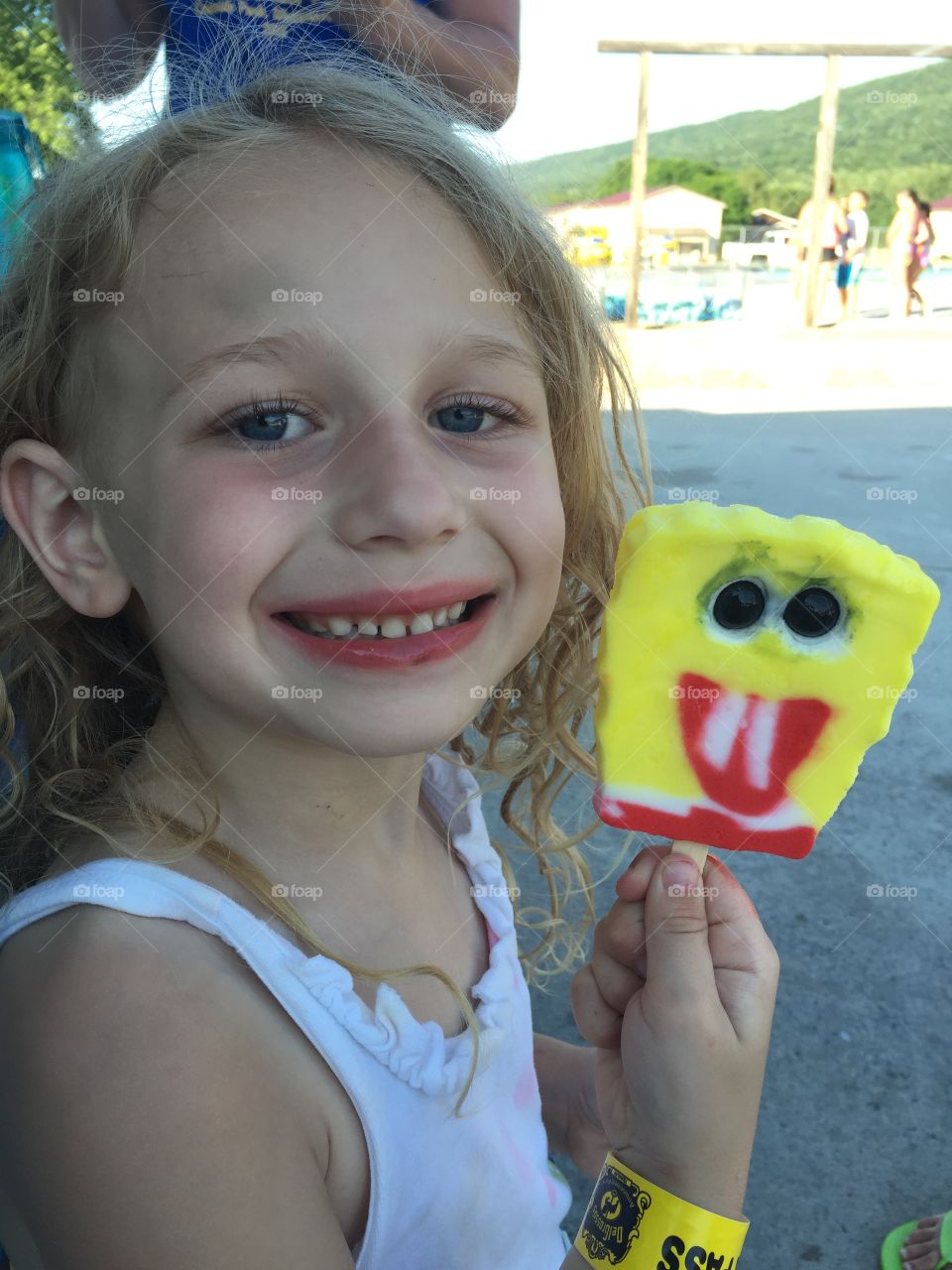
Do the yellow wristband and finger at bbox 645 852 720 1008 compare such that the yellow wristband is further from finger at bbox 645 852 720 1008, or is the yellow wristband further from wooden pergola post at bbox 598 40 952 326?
wooden pergola post at bbox 598 40 952 326

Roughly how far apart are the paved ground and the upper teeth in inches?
42.5

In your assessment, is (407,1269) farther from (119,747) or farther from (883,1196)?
(883,1196)

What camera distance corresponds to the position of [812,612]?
1055 millimetres

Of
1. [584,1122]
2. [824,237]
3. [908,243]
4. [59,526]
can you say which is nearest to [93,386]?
[59,526]

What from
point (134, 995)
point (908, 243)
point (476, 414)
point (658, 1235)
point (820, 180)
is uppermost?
point (476, 414)

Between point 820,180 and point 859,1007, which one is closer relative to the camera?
point 859,1007

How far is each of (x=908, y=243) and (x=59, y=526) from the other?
→ 12349 millimetres

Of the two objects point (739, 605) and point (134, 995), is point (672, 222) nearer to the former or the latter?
point (739, 605)

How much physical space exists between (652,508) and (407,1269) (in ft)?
2.62

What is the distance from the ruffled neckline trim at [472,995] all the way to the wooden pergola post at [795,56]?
8.53 m

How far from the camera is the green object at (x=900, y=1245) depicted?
1.45m

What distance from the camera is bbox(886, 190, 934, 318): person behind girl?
36.8ft

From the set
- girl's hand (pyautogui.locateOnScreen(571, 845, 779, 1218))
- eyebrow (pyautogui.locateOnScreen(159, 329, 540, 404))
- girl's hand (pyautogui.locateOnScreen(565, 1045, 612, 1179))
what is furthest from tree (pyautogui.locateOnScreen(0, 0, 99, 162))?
girl's hand (pyautogui.locateOnScreen(565, 1045, 612, 1179))

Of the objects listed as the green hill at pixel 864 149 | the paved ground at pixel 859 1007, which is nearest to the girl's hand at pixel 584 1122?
the paved ground at pixel 859 1007
